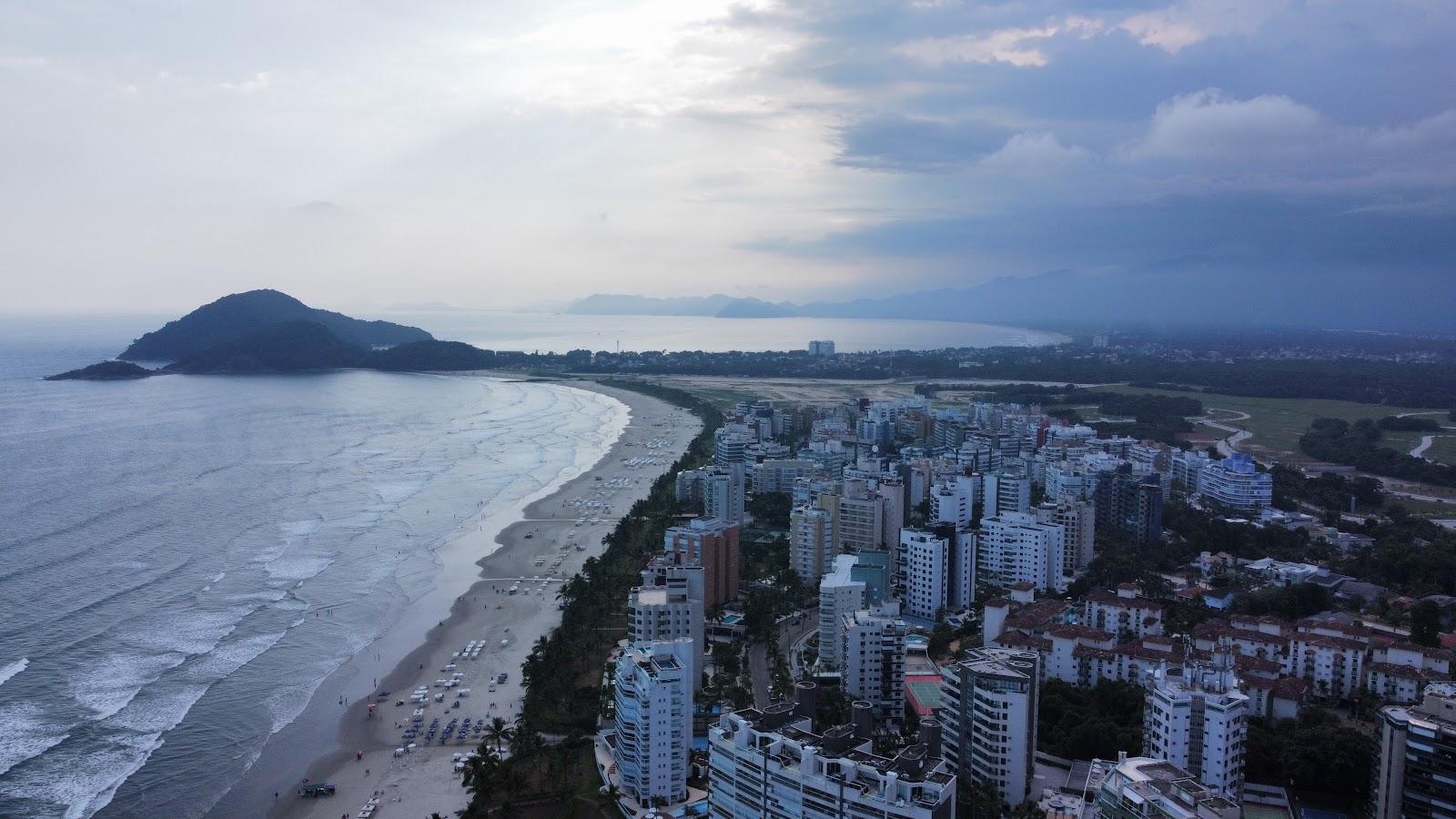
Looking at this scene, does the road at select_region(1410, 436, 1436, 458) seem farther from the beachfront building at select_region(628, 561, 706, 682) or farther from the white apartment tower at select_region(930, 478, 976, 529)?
the beachfront building at select_region(628, 561, 706, 682)

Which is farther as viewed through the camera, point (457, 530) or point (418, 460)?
point (418, 460)

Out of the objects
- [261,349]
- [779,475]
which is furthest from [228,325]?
[779,475]

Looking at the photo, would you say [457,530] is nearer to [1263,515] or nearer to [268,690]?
[268,690]

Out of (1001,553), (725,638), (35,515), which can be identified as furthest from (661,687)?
(35,515)

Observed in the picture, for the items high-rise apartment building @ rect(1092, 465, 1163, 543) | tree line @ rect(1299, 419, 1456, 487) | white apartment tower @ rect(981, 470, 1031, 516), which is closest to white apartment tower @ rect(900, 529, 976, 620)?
white apartment tower @ rect(981, 470, 1031, 516)

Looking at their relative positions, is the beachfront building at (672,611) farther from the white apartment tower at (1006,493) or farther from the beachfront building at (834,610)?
the white apartment tower at (1006,493)

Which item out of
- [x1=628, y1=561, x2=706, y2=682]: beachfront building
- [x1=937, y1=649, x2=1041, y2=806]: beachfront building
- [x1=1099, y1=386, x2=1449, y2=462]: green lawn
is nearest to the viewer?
[x1=937, y1=649, x2=1041, y2=806]: beachfront building
